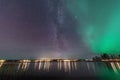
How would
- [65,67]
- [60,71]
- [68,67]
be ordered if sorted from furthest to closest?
[65,67], [68,67], [60,71]

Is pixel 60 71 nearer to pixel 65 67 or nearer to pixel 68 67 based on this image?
pixel 65 67

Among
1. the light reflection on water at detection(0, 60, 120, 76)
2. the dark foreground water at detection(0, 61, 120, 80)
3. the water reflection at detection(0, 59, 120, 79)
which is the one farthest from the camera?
the light reflection on water at detection(0, 60, 120, 76)

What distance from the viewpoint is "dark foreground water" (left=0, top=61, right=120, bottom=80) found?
37.5 metres

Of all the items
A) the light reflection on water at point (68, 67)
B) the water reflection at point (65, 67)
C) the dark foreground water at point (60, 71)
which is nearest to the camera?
the dark foreground water at point (60, 71)

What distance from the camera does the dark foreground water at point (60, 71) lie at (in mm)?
37497

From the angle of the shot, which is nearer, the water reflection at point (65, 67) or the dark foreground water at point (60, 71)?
the dark foreground water at point (60, 71)

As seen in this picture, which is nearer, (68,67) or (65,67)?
(68,67)

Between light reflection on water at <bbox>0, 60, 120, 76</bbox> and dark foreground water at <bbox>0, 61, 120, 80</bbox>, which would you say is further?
light reflection on water at <bbox>0, 60, 120, 76</bbox>

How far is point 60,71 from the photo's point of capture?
41.0 meters

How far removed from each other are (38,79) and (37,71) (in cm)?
509

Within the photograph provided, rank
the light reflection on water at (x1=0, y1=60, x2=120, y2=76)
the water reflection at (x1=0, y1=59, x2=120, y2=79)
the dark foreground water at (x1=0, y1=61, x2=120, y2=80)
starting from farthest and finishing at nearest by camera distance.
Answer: the light reflection on water at (x1=0, y1=60, x2=120, y2=76) → the water reflection at (x1=0, y1=59, x2=120, y2=79) → the dark foreground water at (x1=0, y1=61, x2=120, y2=80)

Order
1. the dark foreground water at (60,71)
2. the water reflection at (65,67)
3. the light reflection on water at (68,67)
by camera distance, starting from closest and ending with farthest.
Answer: the dark foreground water at (60,71), the water reflection at (65,67), the light reflection on water at (68,67)

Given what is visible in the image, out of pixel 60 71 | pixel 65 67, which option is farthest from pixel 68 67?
pixel 60 71

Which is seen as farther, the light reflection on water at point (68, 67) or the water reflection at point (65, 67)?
the light reflection on water at point (68, 67)
